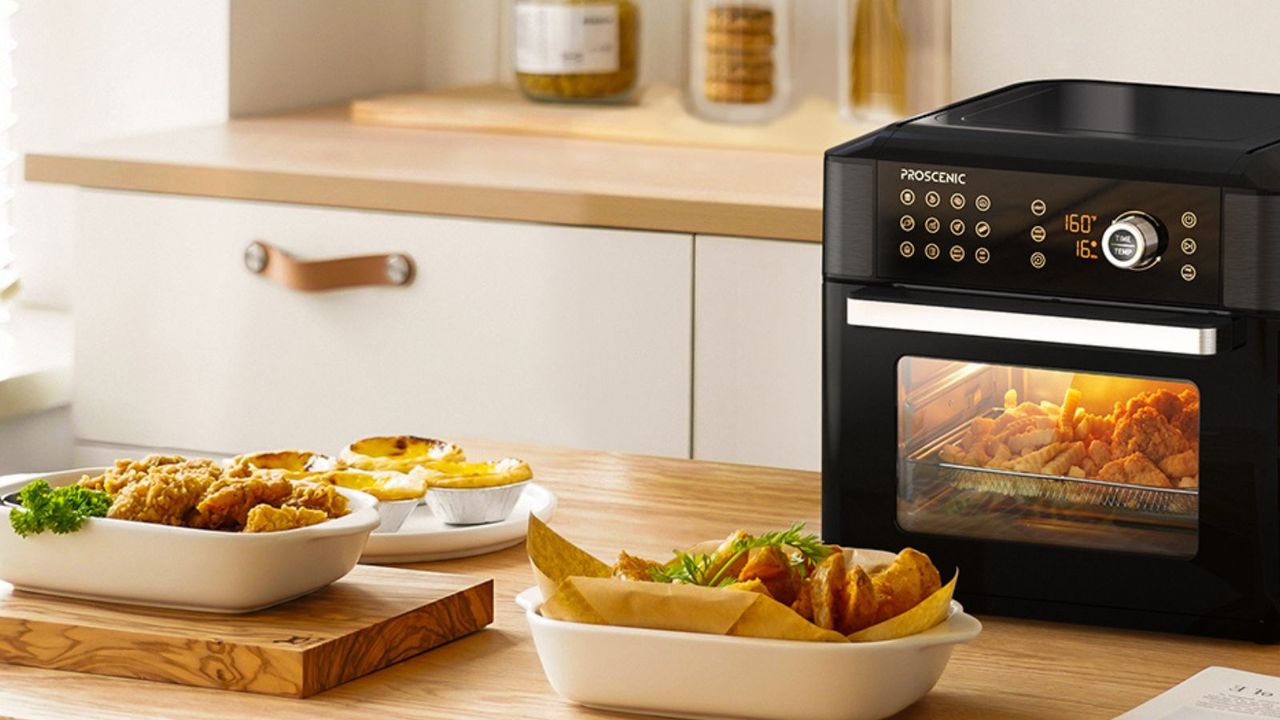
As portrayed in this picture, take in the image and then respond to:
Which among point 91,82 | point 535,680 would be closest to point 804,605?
point 535,680

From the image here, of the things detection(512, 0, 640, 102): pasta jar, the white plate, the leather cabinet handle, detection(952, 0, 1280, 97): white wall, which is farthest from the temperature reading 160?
detection(512, 0, 640, 102): pasta jar

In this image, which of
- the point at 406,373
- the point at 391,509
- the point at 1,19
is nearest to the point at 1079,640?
the point at 391,509

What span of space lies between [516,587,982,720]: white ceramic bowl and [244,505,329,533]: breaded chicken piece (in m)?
0.17

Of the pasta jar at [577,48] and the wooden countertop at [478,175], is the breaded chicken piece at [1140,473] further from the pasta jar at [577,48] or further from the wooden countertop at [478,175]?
the pasta jar at [577,48]

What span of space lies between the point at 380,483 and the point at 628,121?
1.72 metres

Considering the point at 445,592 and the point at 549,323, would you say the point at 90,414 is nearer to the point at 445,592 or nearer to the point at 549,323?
the point at 549,323

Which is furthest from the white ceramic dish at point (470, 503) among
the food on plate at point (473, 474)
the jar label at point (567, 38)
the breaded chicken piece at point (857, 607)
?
the jar label at point (567, 38)

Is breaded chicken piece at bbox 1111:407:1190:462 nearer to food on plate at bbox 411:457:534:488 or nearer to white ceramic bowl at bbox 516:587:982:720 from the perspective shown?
white ceramic bowl at bbox 516:587:982:720

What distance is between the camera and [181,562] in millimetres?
1172

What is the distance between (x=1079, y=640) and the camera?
1261mm

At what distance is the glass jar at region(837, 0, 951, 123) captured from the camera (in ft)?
9.48

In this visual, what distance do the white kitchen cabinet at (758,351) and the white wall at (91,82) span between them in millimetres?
985

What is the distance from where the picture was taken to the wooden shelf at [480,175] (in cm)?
249

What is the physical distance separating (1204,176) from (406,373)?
63.0 inches
